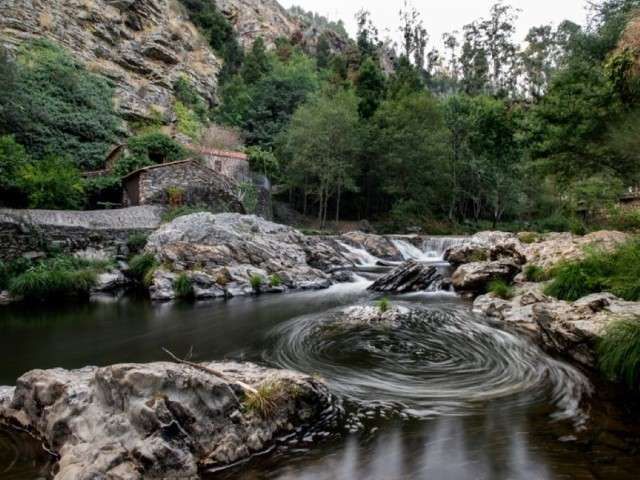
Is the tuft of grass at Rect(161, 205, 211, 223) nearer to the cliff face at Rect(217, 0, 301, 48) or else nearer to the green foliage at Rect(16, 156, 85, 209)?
the green foliage at Rect(16, 156, 85, 209)

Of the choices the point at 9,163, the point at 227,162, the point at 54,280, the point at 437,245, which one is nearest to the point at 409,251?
the point at 437,245

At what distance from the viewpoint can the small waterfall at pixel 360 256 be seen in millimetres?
19337

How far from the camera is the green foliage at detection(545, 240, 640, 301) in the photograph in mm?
6895

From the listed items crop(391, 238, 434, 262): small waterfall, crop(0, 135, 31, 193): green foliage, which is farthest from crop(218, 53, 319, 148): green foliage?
crop(0, 135, 31, 193): green foliage

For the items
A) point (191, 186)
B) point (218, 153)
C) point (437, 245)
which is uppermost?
point (218, 153)

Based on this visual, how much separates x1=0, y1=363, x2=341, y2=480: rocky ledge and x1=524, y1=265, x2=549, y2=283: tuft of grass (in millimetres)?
8458

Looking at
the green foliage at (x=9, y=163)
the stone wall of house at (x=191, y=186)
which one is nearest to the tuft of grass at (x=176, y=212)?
the stone wall of house at (x=191, y=186)

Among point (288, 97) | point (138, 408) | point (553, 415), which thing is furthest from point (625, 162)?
point (288, 97)

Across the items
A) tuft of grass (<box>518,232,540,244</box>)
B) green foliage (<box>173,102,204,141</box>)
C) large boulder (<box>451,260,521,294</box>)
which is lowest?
large boulder (<box>451,260,521,294</box>)

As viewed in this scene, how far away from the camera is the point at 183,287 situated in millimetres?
12516

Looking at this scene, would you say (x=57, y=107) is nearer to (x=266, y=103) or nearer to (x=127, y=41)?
(x=127, y=41)

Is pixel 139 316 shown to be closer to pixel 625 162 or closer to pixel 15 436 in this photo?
pixel 15 436

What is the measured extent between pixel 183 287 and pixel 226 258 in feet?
6.92

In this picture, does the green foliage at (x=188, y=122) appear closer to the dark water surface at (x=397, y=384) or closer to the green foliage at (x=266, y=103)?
the green foliage at (x=266, y=103)
